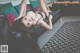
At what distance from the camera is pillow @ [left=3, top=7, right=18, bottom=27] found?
1.38m

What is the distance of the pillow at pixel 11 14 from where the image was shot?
→ 138cm

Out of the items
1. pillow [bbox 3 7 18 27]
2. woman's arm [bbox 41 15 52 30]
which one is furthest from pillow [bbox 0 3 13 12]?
woman's arm [bbox 41 15 52 30]

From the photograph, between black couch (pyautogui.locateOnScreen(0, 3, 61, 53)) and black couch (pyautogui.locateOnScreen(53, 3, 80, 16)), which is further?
black couch (pyautogui.locateOnScreen(53, 3, 80, 16))

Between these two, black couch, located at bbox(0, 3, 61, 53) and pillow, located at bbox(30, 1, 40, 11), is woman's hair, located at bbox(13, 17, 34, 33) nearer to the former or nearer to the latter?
black couch, located at bbox(0, 3, 61, 53)

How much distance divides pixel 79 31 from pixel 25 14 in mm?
478

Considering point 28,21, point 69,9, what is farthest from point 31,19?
point 69,9

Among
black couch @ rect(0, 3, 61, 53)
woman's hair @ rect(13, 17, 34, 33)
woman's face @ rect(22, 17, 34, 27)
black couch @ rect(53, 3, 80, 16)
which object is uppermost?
black couch @ rect(53, 3, 80, 16)

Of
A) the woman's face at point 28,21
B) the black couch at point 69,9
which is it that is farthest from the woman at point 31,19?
the black couch at point 69,9

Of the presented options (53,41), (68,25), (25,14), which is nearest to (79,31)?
(68,25)

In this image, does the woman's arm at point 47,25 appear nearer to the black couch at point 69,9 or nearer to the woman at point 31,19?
the woman at point 31,19

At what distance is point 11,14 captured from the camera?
1.41m

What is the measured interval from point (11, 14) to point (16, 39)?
174 millimetres

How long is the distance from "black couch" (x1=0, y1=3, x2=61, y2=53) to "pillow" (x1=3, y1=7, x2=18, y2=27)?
0.08 ft

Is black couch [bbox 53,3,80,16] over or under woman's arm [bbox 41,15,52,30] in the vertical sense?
over
